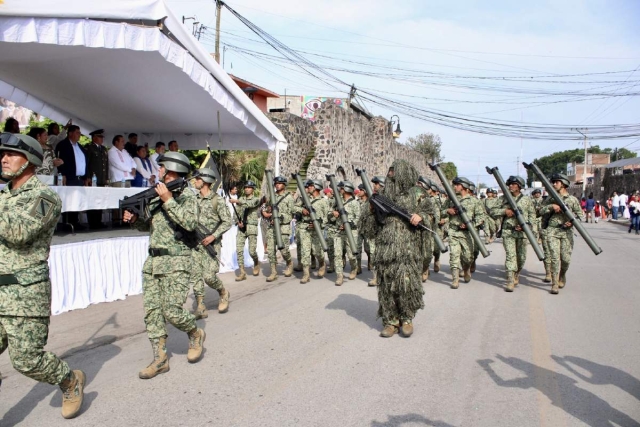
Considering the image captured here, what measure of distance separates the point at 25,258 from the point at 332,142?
16.8 m

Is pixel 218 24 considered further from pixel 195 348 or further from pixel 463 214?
pixel 195 348

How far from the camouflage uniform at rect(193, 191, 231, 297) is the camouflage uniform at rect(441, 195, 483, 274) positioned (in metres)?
4.23

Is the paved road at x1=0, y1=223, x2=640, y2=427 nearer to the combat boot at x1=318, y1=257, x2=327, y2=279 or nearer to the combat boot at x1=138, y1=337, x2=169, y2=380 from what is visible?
the combat boot at x1=138, y1=337, x2=169, y2=380

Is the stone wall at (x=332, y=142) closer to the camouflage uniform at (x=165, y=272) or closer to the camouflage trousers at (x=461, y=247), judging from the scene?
the camouflage trousers at (x=461, y=247)

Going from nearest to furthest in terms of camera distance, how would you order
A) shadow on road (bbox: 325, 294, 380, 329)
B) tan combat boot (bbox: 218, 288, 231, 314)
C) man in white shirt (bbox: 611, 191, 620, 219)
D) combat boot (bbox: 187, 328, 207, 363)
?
combat boot (bbox: 187, 328, 207, 363) → shadow on road (bbox: 325, 294, 380, 329) → tan combat boot (bbox: 218, 288, 231, 314) → man in white shirt (bbox: 611, 191, 620, 219)

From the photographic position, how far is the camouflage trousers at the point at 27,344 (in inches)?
136

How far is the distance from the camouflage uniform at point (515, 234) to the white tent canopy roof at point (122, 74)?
5.27m

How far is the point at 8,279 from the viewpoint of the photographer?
11.3 feet


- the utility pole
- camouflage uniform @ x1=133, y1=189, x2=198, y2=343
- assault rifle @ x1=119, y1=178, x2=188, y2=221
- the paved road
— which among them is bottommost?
the paved road

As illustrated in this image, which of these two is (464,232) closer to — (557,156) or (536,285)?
(536,285)

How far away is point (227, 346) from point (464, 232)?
558 centimetres

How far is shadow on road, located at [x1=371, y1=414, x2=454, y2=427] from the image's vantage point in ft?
12.2

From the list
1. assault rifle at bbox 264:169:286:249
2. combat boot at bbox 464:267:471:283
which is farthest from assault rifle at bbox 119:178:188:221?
combat boot at bbox 464:267:471:283

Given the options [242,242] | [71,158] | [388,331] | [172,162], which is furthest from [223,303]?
[71,158]
